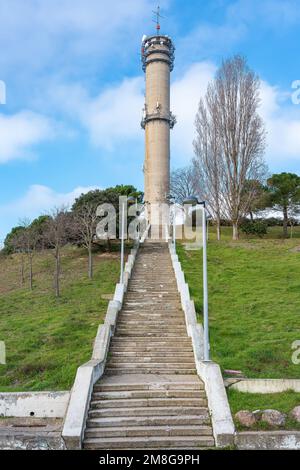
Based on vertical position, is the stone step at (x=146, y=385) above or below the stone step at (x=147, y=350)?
below

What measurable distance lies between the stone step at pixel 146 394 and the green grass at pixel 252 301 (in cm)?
173

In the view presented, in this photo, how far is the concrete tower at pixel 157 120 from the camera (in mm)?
38875

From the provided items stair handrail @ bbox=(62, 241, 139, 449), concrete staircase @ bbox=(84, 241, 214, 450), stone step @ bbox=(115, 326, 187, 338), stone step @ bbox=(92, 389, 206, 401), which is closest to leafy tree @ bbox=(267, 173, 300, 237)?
concrete staircase @ bbox=(84, 241, 214, 450)

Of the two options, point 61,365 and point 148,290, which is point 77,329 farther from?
point 148,290

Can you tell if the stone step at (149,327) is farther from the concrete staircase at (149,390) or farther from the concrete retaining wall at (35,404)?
the concrete retaining wall at (35,404)

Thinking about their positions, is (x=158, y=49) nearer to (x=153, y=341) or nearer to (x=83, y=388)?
(x=153, y=341)

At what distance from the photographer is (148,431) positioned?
9.22 m

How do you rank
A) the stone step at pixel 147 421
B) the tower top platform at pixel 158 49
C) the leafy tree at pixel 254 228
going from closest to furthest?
the stone step at pixel 147 421
the leafy tree at pixel 254 228
the tower top platform at pixel 158 49

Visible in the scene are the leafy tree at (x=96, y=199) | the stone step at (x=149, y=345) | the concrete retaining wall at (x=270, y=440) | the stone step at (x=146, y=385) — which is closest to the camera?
the concrete retaining wall at (x=270, y=440)

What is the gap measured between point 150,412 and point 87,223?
53.4 feet

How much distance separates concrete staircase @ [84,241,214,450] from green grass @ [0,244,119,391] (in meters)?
1.18

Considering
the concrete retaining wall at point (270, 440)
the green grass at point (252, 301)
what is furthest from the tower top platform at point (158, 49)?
the concrete retaining wall at point (270, 440)

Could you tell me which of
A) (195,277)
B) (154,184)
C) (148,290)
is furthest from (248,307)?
(154,184)
